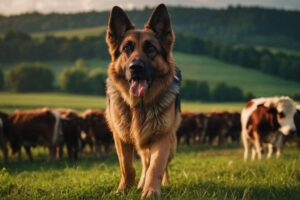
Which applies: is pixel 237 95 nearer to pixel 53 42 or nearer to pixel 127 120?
pixel 53 42

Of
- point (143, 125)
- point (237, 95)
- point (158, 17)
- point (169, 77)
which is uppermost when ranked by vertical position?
point (158, 17)

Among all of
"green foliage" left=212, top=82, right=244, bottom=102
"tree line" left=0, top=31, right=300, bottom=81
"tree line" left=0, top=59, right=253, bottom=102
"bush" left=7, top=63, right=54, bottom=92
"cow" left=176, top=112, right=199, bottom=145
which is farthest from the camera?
"tree line" left=0, top=31, right=300, bottom=81

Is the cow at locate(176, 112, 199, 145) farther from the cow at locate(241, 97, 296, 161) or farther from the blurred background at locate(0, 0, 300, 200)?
the cow at locate(241, 97, 296, 161)

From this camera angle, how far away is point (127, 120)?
6914 mm

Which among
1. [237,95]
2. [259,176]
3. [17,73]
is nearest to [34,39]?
[17,73]

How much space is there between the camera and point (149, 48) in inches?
262

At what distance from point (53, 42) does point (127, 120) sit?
8906 cm

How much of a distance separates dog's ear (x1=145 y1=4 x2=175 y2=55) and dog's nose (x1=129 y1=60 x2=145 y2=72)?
2.18 ft

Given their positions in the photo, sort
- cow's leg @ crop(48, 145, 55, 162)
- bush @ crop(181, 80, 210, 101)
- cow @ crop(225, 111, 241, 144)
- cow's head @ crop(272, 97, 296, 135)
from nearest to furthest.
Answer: cow's head @ crop(272, 97, 296, 135) < cow's leg @ crop(48, 145, 55, 162) < cow @ crop(225, 111, 241, 144) < bush @ crop(181, 80, 210, 101)

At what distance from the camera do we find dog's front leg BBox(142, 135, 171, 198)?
5.95 metres

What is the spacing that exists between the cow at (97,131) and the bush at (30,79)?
51.0 m

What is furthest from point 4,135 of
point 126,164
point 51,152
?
point 126,164

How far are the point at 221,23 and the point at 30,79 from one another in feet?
197

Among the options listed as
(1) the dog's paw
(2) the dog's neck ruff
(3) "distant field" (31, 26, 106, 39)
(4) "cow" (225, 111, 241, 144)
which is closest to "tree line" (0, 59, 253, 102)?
(3) "distant field" (31, 26, 106, 39)
